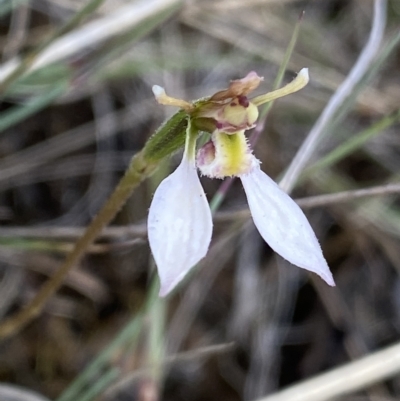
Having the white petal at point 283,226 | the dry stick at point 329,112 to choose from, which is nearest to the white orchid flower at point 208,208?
the white petal at point 283,226

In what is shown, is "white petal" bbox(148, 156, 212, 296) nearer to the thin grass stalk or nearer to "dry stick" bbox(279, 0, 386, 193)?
the thin grass stalk

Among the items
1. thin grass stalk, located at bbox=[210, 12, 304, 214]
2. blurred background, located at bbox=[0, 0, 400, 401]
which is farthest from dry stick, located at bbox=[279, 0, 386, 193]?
blurred background, located at bbox=[0, 0, 400, 401]

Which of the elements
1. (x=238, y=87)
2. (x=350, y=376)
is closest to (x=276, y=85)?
(x=238, y=87)

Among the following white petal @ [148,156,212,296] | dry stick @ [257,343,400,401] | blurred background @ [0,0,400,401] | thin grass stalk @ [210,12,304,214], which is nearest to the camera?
white petal @ [148,156,212,296]

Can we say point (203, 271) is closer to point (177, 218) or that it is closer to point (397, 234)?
point (397, 234)

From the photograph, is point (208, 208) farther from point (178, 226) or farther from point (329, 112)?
point (329, 112)

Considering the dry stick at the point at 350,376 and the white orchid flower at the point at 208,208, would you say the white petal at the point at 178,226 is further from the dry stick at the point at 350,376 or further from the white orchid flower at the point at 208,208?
the dry stick at the point at 350,376
